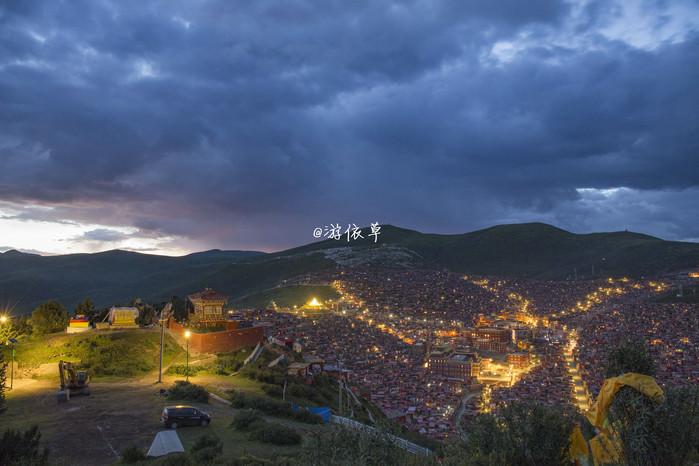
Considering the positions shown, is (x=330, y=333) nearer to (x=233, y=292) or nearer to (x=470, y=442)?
(x=470, y=442)

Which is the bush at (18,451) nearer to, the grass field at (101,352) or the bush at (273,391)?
the bush at (273,391)

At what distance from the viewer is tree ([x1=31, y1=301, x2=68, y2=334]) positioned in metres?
28.0

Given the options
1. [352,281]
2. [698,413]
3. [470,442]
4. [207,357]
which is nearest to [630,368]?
[698,413]

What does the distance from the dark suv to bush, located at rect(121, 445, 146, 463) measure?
2917mm

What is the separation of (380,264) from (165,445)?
12403cm

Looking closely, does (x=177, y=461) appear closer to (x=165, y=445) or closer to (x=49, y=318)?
(x=165, y=445)

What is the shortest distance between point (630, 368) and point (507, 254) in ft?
489

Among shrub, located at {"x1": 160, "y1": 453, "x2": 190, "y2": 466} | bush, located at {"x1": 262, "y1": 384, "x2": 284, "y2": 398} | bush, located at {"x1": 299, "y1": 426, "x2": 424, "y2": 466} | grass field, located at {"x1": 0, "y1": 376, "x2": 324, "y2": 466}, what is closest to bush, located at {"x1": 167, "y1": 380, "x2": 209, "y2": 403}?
grass field, located at {"x1": 0, "y1": 376, "x2": 324, "y2": 466}

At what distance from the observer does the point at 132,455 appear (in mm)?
11945

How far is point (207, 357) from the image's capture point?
91.8 feet

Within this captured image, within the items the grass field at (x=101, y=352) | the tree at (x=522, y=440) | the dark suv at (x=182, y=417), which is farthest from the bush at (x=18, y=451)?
the grass field at (x=101, y=352)

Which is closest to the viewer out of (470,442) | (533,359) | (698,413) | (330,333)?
(698,413)

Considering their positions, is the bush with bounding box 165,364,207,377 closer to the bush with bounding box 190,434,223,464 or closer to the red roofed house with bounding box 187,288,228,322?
the red roofed house with bounding box 187,288,228,322

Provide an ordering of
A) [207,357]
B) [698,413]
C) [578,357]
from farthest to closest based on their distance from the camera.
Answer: [578,357] → [207,357] → [698,413]
